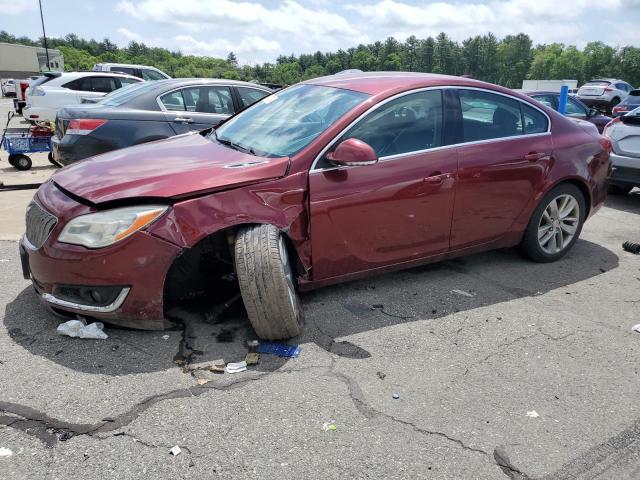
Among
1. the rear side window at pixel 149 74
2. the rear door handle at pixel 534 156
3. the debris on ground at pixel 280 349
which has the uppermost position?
the rear side window at pixel 149 74

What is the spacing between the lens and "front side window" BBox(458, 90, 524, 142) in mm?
4230

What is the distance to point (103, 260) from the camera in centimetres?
304

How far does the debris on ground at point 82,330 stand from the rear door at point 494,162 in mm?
2695

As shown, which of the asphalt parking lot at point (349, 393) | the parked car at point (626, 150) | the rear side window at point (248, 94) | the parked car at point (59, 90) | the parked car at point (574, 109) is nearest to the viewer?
the asphalt parking lot at point (349, 393)

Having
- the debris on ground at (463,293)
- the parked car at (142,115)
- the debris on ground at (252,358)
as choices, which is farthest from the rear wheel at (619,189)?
the debris on ground at (252,358)

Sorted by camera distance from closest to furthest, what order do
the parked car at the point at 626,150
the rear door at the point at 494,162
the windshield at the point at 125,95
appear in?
the rear door at the point at 494,162, the windshield at the point at 125,95, the parked car at the point at 626,150

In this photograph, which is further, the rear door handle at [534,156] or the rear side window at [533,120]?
the rear side window at [533,120]

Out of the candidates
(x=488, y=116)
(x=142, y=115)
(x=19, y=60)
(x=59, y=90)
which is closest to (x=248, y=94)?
(x=142, y=115)

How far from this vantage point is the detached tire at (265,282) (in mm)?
3156

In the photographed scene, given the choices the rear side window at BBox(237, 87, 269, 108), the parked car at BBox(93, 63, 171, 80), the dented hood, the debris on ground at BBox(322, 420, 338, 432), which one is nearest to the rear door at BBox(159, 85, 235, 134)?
the rear side window at BBox(237, 87, 269, 108)

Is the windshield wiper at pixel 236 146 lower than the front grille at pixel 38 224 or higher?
higher

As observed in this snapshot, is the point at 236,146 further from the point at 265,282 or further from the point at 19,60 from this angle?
the point at 19,60

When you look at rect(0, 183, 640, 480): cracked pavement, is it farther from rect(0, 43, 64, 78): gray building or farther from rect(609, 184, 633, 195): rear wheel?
rect(0, 43, 64, 78): gray building

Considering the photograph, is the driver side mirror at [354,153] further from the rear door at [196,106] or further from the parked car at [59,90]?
the parked car at [59,90]
